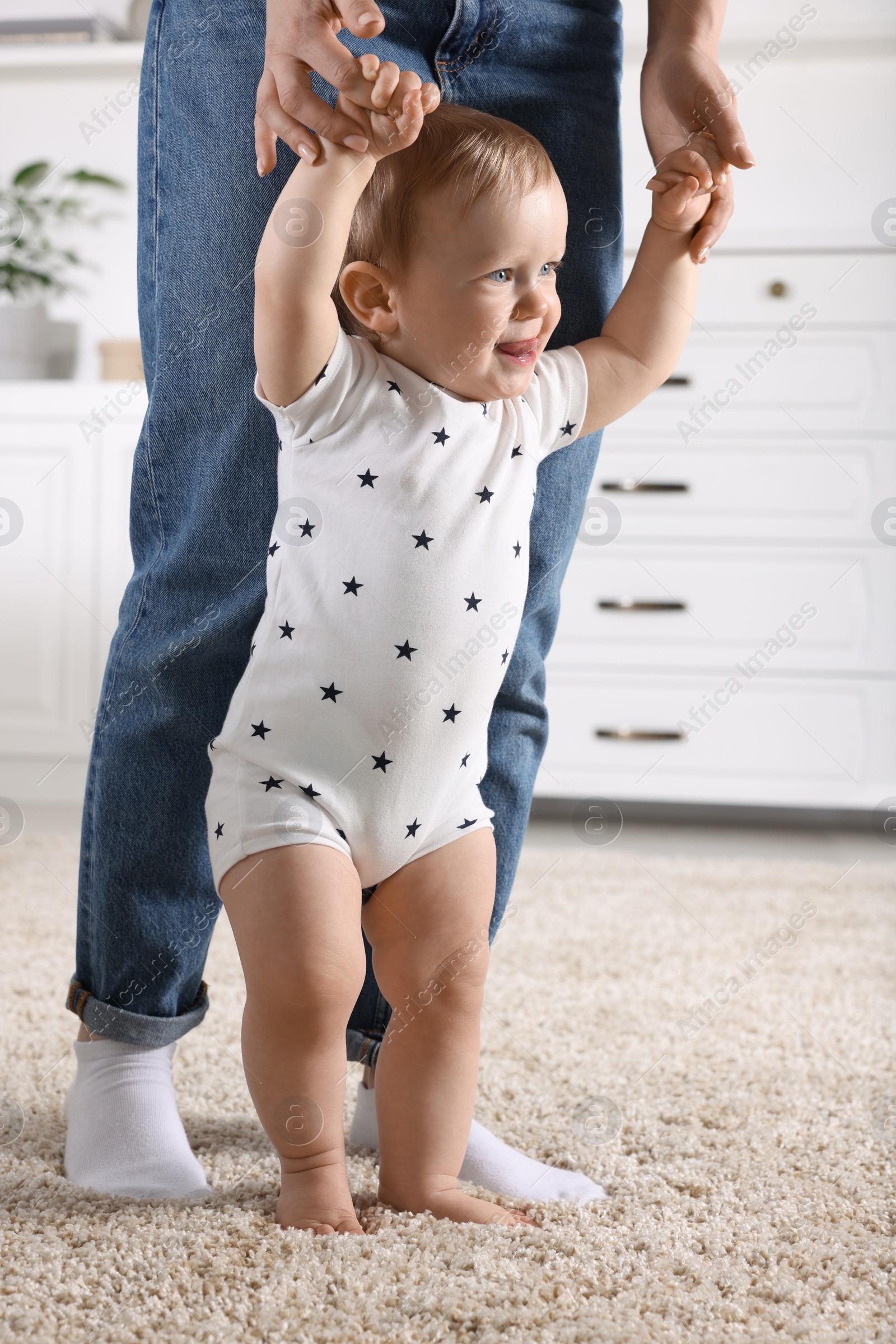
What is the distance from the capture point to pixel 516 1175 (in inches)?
26.6

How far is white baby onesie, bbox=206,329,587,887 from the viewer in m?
0.59

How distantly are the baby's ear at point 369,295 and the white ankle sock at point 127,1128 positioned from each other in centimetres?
49

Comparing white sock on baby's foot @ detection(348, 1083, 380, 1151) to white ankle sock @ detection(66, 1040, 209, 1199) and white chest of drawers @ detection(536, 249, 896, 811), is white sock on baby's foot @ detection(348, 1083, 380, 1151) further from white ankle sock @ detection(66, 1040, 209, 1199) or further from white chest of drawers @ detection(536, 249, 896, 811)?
white chest of drawers @ detection(536, 249, 896, 811)

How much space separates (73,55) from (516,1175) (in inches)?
103

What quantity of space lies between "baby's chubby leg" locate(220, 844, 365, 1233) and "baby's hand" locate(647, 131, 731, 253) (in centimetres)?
46

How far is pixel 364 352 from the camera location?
2.06ft

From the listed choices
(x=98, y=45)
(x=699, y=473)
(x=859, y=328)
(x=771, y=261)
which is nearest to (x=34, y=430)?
(x=98, y=45)

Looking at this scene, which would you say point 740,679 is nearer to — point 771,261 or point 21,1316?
point 771,261

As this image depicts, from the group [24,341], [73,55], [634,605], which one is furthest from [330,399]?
[73,55]

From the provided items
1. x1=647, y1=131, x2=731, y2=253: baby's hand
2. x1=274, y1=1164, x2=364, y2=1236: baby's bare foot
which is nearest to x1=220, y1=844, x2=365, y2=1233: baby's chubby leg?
x1=274, y1=1164, x2=364, y2=1236: baby's bare foot

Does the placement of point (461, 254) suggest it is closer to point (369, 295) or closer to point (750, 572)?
point (369, 295)

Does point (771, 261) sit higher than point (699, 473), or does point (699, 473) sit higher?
point (771, 261)

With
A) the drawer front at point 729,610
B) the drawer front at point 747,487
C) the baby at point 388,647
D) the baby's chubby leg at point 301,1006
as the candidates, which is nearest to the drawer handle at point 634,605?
the drawer front at point 729,610

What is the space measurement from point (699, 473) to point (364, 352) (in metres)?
1.49
